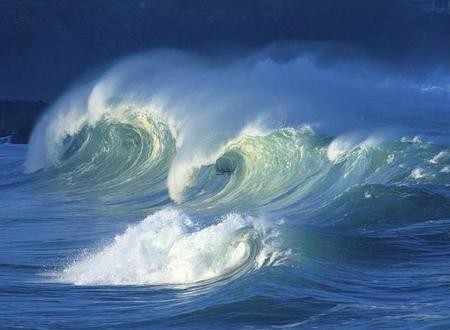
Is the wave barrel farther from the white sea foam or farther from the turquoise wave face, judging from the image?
the white sea foam

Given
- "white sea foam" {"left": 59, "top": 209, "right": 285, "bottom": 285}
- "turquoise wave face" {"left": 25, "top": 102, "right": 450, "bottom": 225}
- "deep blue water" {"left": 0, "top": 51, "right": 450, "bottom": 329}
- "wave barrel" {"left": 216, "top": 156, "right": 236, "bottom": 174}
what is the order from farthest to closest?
"wave barrel" {"left": 216, "top": 156, "right": 236, "bottom": 174}
"turquoise wave face" {"left": 25, "top": 102, "right": 450, "bottom": 225}
"white sea foam" {"left": 59, "top": 209, "right": 285, "bottom": 285}
"deep blue water" {"left": 0, "top": 51, "right": 450, "bottom": 329}

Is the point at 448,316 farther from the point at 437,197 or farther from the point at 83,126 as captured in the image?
the point at 83,126

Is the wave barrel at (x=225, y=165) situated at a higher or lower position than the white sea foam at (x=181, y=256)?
higher

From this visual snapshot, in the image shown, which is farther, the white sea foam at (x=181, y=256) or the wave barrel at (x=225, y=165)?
the wave barrel at (x=225, y=165)

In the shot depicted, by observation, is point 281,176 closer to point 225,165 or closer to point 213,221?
point 225,165

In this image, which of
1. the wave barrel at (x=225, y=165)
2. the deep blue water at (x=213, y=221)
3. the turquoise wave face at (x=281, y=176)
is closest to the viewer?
the deep blue water at (x=213, y=221)

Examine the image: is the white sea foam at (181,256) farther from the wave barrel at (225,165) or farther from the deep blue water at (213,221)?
the wave barrel at (225,165)

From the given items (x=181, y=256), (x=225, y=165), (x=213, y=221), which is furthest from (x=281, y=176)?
(x=181, y=256)

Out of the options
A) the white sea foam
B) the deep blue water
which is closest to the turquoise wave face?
the deep blue water

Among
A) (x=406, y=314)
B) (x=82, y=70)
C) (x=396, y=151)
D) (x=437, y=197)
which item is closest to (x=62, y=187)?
(x=396, y=151)

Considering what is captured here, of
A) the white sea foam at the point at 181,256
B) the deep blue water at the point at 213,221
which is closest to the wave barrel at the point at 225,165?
the deep blue water at the point at 213,221
